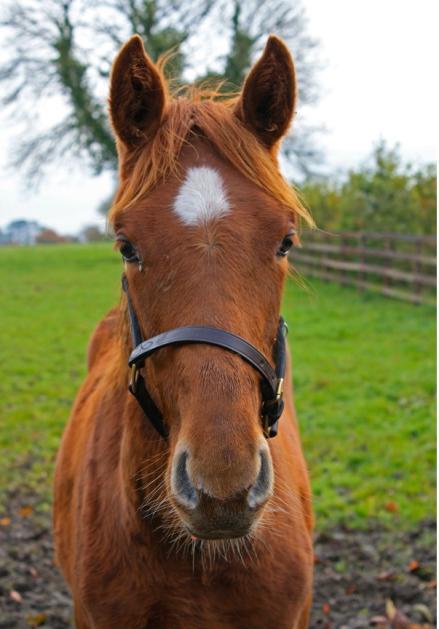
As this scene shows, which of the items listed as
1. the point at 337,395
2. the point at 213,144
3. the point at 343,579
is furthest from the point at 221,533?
the point at 337,395

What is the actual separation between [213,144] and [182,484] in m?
1.13

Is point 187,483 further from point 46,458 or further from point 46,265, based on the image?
point 46,265

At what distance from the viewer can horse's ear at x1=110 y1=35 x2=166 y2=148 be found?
7.02ft

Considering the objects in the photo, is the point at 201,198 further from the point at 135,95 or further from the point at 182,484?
the point at 182,484

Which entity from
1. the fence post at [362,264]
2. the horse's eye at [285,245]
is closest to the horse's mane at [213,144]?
the horse's eye at [285,245]

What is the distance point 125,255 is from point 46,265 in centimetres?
2662

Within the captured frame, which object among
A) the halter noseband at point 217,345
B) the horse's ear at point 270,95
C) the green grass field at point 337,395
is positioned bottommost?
the green grass field at point 337,395

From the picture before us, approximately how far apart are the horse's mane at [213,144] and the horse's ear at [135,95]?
0.16ft

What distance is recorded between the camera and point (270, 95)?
2236 mm

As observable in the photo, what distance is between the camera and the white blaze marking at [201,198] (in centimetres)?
191

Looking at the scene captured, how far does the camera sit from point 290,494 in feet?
7.86

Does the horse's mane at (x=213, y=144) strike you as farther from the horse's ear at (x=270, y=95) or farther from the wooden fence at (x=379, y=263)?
the wooden fence at (x=379, y=263)

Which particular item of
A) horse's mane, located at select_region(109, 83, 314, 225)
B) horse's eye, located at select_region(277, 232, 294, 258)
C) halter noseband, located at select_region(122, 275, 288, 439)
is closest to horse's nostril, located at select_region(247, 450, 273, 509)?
halter noseband, located at select_region(122, 275, 288, 439)

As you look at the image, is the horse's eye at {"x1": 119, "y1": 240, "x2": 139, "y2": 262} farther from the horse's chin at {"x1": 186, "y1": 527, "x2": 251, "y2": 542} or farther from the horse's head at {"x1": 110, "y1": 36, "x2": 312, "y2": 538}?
the horse's chin at {"x1": 186, "y1": 527, "x2": 251, "y2": 542}
